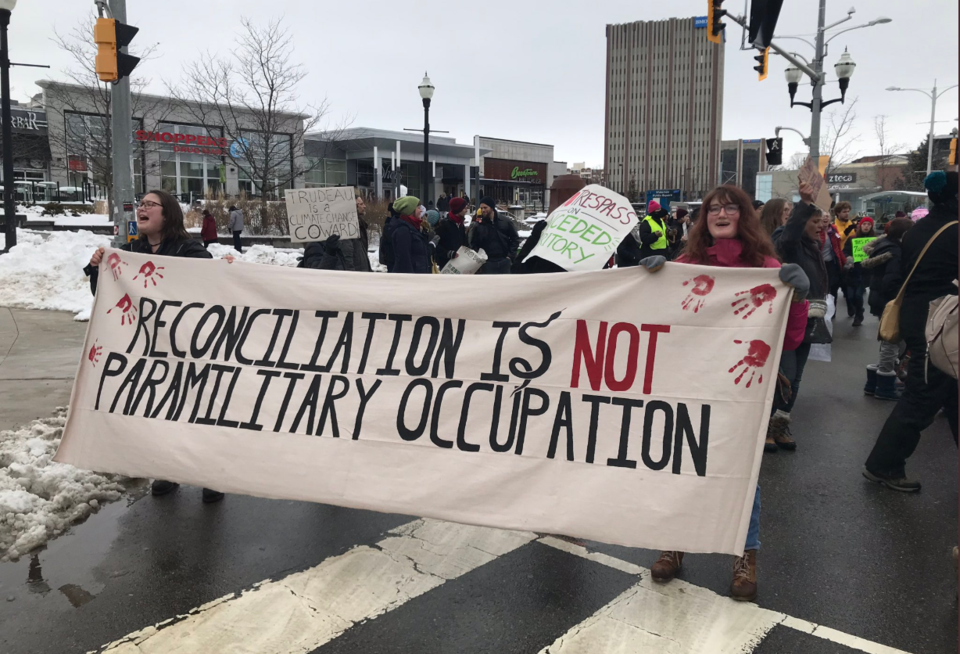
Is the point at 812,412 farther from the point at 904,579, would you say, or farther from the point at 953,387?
the point at 904,579

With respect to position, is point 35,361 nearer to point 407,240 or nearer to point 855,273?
point 407,240

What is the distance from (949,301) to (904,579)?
1.36 metres

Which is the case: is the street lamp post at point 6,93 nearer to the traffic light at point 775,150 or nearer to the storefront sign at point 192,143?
the traffic light at point 775,150

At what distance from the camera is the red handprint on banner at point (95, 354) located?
4246mm

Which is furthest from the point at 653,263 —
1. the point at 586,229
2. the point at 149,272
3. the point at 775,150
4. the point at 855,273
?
the point at 775,150

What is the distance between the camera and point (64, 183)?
53125 millimetres

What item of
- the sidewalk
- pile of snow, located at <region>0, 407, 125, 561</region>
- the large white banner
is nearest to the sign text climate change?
the large white banner

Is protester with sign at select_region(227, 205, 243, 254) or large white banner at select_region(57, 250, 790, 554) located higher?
protester with sign at select_region(227, 205, 243, 254)

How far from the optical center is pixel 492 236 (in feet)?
31.8

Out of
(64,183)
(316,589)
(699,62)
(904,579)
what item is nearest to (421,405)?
(316,589)

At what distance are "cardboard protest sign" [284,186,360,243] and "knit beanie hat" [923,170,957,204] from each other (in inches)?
222

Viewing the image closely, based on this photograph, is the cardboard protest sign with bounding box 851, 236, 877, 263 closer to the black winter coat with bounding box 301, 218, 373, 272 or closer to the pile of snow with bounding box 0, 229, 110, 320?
the black winter coat with bounding box 301, 218, 373, 272

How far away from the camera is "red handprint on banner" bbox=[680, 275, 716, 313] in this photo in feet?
11.1

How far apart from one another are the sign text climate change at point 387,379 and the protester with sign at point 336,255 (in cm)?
278
